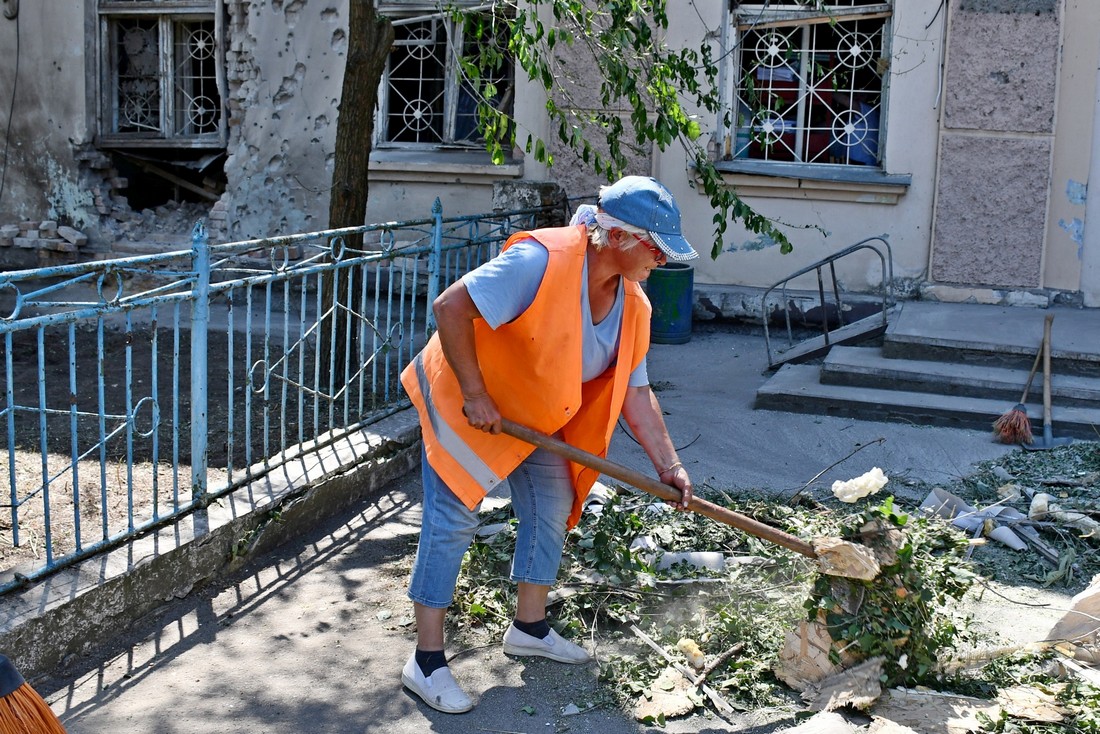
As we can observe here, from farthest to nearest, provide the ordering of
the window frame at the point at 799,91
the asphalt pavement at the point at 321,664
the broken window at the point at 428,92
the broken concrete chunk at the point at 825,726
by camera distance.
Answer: the broken window at the point at 428,92
the window frame at the point at 799,91
the asphalt pavement at the point at 321,664
the broken concrete chunk at the point at 825,726

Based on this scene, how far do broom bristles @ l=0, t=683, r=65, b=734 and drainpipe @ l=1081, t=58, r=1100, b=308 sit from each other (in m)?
7.56

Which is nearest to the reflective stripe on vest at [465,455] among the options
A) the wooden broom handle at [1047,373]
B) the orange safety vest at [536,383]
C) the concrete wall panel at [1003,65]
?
the orange safety vest at [536,383]

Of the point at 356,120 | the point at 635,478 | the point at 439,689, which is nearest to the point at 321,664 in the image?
the point at 439,689

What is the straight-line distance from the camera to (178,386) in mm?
4395

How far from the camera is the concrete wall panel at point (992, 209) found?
7.76 meters

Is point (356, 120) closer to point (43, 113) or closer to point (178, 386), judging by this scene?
point (178, 386)

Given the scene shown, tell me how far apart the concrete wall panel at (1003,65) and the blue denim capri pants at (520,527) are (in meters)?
5.62

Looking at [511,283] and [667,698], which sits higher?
[511,283]

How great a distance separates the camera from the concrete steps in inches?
249

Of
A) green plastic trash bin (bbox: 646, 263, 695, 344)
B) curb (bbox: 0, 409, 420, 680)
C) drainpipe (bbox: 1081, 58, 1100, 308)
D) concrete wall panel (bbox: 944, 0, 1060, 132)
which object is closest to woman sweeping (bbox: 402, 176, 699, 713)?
curb (bbox: 0, 409, 420, 680)

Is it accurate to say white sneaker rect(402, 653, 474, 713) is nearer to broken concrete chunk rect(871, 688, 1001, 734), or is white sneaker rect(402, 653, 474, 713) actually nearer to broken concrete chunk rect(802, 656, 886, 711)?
broken concrete chunk rect(802, 656, 886, 711)

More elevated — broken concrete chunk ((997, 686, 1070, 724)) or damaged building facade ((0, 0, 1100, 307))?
damaged building facade ((0, 0, 1100, 307))

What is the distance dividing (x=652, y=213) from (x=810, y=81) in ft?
19.7

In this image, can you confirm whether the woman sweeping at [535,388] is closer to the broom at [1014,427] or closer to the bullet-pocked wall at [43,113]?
the broom at [1014,427]
